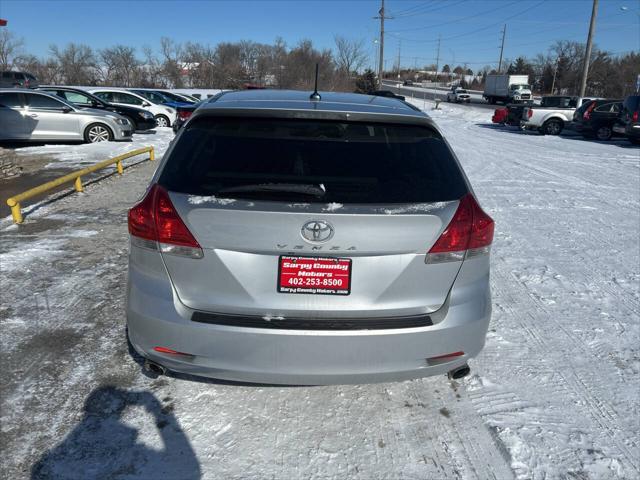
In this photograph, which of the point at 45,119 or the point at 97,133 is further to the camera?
the point at 97,133

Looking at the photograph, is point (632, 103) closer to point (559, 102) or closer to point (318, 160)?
point (559, 102)

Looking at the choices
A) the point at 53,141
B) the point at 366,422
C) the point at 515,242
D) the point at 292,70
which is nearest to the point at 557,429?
the point at 366,422

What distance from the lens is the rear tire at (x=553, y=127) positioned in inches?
885

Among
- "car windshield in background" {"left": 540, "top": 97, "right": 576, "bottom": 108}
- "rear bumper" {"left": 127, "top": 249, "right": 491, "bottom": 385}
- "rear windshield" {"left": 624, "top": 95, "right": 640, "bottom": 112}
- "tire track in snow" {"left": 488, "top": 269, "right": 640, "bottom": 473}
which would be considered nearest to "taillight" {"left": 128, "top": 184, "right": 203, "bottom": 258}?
"rear bumper" {"left": 127, "top": 249, "right": 491, "bottom": 385}

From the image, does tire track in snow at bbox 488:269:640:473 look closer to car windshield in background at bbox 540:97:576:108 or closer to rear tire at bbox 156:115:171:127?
rear tire at bbox 156:115:171:127

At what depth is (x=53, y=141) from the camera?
14742 millimetres

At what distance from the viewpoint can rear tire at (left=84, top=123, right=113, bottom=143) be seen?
15.0 meters

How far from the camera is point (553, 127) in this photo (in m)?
22.6

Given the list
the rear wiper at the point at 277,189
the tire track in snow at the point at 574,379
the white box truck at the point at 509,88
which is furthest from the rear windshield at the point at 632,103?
the white box truck at the point at 509,88

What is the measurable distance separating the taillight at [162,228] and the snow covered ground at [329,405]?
3.35 feet

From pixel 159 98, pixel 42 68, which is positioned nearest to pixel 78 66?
pixel 42 68

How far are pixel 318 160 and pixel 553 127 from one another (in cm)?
2330

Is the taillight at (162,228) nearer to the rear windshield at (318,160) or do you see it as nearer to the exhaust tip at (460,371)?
the rear windshield at (318,160)

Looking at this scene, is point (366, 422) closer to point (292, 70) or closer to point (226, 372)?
point (226, 372)
